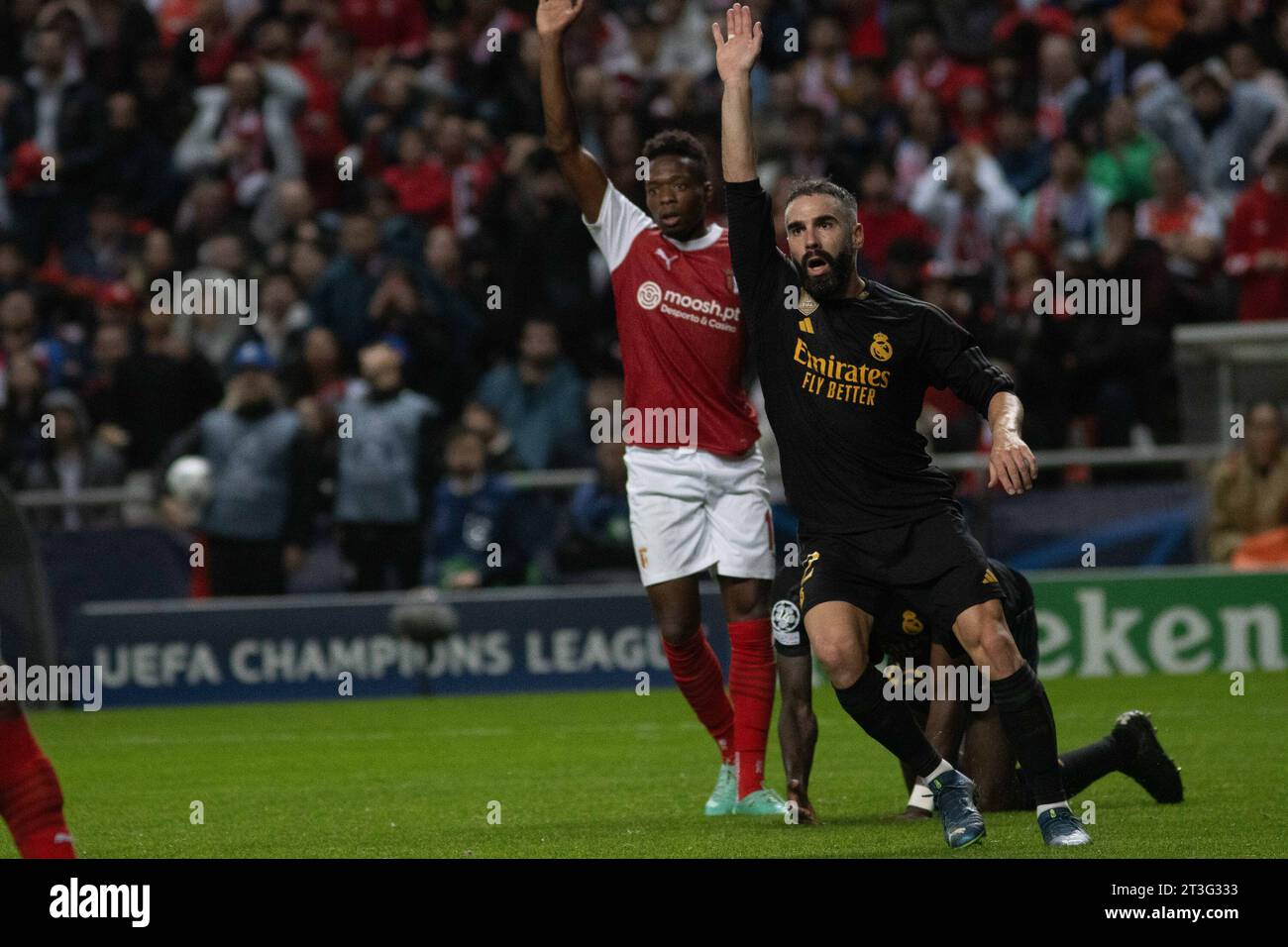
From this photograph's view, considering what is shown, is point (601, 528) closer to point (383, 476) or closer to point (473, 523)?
point (473, 523)

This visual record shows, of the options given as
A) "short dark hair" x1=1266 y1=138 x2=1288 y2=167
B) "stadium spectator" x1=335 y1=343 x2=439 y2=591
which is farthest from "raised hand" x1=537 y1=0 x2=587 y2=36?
"short dark hair" x1=1266 y1=138 x2=1288 y2=167

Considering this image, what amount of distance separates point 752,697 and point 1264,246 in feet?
29.0

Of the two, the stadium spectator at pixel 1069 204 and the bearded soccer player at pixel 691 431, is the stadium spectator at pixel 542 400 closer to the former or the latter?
the stadium spectator at pixel 1069 204

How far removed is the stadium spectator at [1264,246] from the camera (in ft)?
51.8

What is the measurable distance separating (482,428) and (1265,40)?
745 cm

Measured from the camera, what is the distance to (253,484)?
625 inches

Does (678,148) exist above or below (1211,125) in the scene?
below

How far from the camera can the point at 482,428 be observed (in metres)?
15.7

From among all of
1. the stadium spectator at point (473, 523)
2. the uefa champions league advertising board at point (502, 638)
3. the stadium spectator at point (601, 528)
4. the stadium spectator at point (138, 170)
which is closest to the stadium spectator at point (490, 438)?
the stadium spectator at point (473, 523)

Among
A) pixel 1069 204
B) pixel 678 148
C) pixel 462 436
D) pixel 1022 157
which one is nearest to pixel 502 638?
pixel 462 436

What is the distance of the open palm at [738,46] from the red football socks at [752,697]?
229cm
